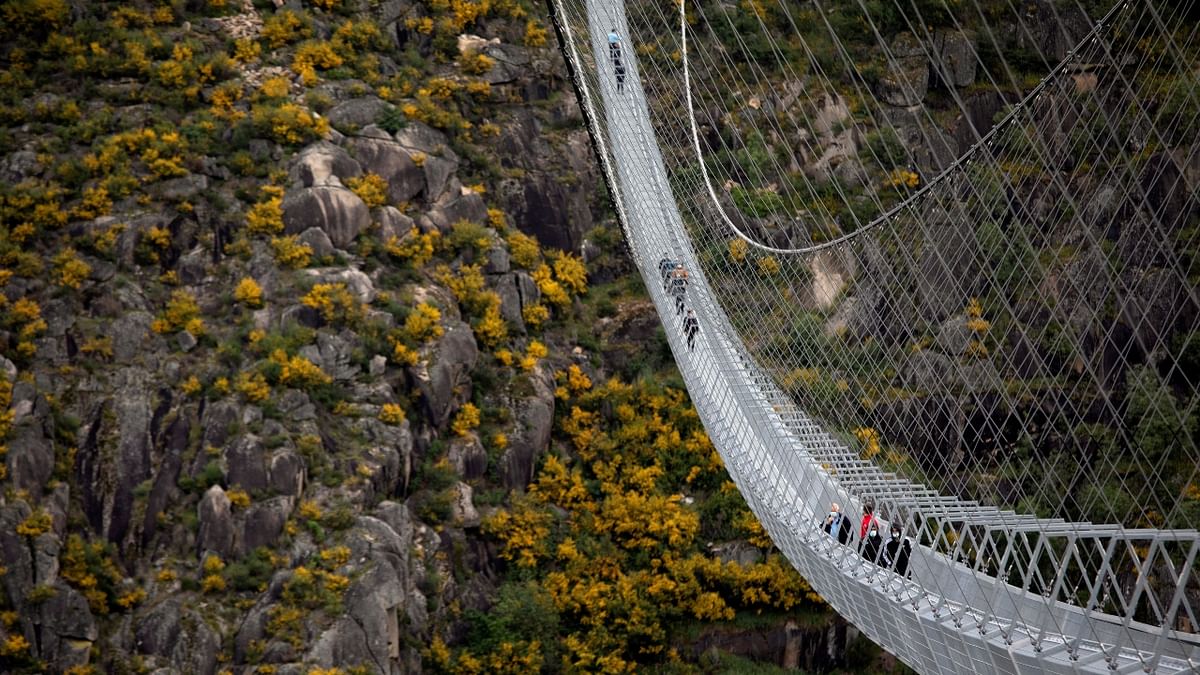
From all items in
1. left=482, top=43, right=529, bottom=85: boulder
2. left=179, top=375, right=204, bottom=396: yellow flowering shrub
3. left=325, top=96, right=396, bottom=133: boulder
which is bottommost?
left=179, top=375, right=204, bottom=396: yellow flowering shrub

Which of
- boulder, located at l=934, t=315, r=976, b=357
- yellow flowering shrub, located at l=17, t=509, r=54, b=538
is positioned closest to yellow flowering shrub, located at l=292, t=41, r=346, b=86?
yellow flowering shrub, located at l=17, t=509, r=54, b=538

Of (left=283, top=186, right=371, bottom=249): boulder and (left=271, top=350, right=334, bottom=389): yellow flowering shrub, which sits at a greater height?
(left=283, top=186, right=371, bottom=249): boulder

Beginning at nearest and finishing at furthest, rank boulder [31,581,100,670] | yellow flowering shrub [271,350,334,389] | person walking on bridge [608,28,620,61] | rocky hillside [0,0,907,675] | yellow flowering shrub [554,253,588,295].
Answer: boulder [31,581,100,670]
rocky hillside [0,0,907,675]
yellow flowering shrub [271,350,334,389]
yellow flowering shrub [554,253,588,295]
person walking on bridge [608,28,620,61]

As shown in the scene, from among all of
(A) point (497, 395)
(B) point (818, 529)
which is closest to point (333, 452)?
(A) point (497, 395)

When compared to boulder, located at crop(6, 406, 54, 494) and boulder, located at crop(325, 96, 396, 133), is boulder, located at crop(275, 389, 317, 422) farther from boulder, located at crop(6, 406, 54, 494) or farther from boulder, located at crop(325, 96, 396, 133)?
boulder, located at crop(325, 96, 396, 133)

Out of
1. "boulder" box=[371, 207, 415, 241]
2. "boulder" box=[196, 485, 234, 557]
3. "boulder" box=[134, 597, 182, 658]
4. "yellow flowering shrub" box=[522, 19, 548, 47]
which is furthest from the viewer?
"yellow flowering shrub" box=[522, 19, 548, 47]

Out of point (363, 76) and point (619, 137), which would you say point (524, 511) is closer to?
point (619, 137)

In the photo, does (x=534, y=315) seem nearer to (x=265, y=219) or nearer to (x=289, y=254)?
(x=289, y=254)
